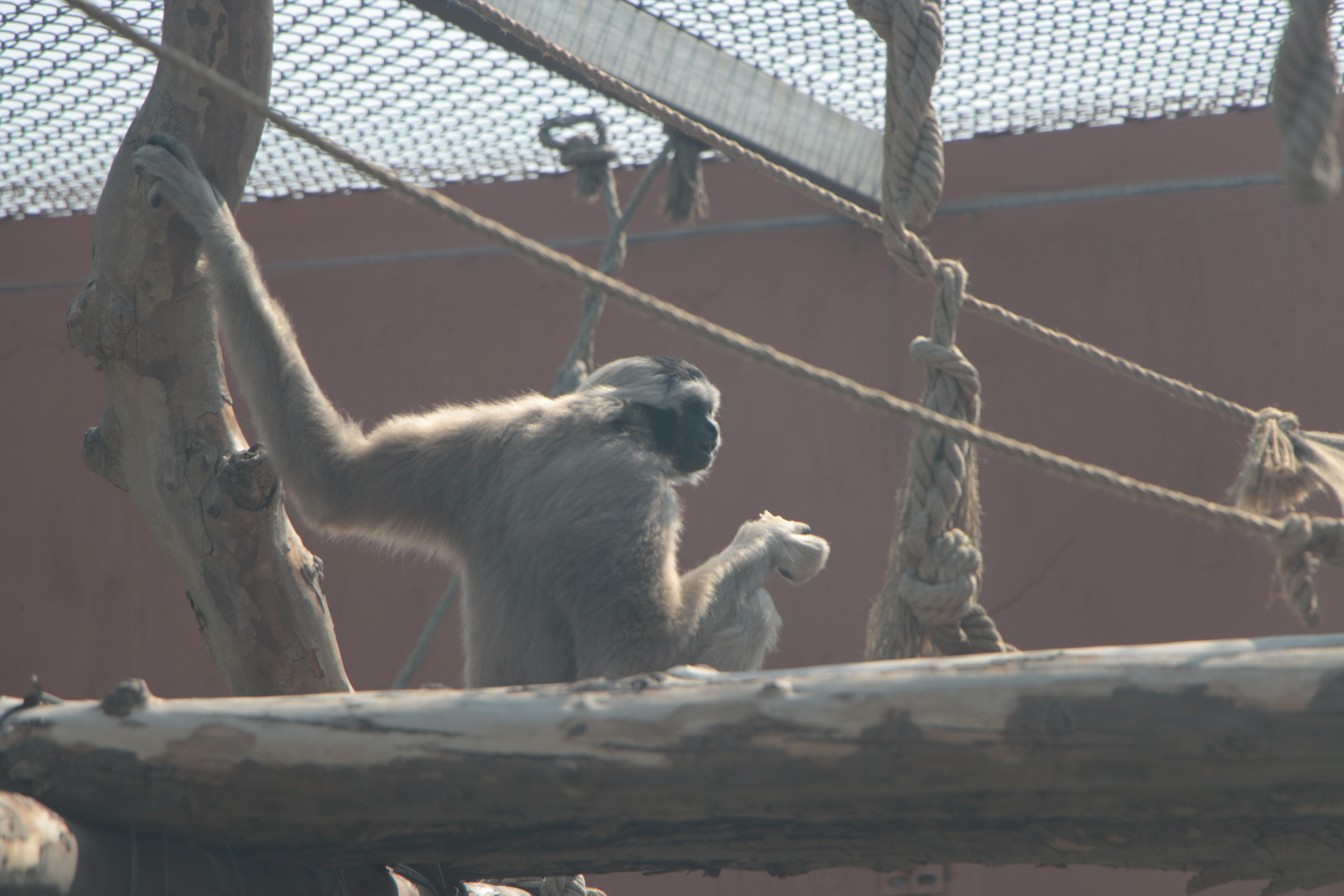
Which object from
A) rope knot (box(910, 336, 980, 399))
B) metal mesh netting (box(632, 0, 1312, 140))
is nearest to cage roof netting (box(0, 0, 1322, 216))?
metal mesh netting (box(632, 0, 1312, 140))

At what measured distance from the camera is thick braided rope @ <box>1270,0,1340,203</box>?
4.54 feet

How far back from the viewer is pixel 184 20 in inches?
112

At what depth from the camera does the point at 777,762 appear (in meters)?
1.66

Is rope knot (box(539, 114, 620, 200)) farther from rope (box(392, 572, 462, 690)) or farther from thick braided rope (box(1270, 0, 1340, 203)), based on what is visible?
thick braided rope (box(1270, 0, 1340, 203))

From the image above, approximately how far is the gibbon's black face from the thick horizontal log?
6.07 feet

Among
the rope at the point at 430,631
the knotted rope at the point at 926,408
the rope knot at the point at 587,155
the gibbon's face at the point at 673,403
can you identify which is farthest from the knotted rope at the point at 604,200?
the knotted rope at the point at 926,408

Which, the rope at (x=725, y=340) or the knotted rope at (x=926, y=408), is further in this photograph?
the knotted rope at (x=926, y=408)

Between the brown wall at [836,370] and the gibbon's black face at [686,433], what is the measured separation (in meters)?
1.39

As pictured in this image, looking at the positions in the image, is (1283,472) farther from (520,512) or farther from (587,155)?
(587,155)

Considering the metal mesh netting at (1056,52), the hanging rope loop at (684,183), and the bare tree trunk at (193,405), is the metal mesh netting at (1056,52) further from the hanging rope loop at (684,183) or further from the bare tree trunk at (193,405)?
the bare tree trunk at (193,405)

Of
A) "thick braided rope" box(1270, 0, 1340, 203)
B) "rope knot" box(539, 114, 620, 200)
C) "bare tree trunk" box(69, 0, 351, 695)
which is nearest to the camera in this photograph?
"thick braided rope" box(1270, 0, 1340, 203)

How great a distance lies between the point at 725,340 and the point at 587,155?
8.50ft

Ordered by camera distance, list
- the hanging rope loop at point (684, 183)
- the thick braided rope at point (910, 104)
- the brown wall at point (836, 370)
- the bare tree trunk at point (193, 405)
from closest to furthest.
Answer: the thick braided rope at point (910, 104), the bare tree trunk at point (193, 405), the hanging rope loop at point (684, 183), the brown wall at point (836, 370)

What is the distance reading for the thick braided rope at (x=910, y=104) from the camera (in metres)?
2.25
